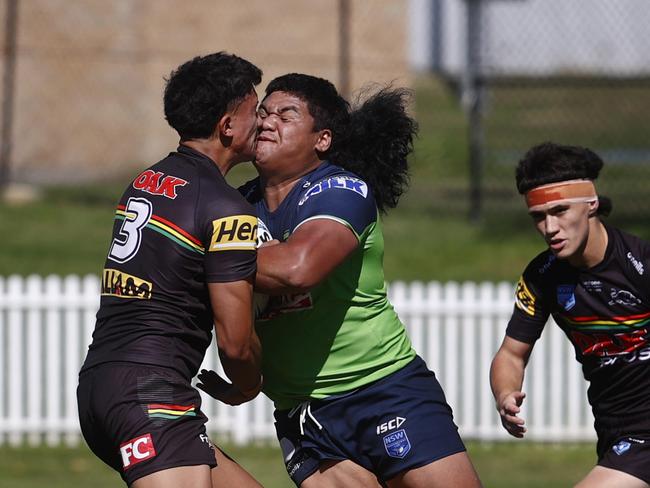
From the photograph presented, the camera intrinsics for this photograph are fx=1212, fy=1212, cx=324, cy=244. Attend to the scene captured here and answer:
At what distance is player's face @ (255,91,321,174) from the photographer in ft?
15.3

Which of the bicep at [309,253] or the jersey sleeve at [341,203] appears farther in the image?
the jersey sleeve at [341,203]

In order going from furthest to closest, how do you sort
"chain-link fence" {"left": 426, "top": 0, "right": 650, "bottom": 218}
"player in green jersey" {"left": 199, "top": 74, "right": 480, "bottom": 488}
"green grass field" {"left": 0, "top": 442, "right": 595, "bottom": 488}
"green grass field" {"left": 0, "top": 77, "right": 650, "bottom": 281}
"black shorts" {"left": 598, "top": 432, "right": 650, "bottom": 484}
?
"chain-link fence" {"left": 426, "top": 0, "right": 650, "bottom": 218}, "green grass field" {"left": 0, "top": 77, "right": 650, "bottom": 281}, "green grass field" {"left": 0, "top": 442, "right": 595, "bottom": 488}, "black shorts" {"left": 598, "top": 432, "right": 650, "bottom": 484}, "player in green jersey" {"left": 199, "top": 74, "right": 480, "bottom": 488}

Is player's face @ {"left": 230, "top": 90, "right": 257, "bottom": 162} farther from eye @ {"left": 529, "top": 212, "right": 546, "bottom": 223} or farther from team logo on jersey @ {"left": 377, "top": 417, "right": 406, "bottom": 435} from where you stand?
eye @ {"left": 529, "top": 212, "right": 546, "bottom": 223}

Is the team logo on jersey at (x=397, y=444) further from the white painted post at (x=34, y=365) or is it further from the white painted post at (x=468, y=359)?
the white painted post at (x=34, y=365)

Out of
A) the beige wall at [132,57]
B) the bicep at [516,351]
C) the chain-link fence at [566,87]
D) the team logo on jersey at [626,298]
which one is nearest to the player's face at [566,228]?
the team logo on jersey at [626,298]

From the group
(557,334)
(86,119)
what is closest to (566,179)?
(557,334)

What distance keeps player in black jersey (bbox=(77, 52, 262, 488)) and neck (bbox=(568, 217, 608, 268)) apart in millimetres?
1557

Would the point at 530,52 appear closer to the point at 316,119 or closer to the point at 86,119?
the point at 86,119

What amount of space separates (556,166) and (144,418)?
2058 mm

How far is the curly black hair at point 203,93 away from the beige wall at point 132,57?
11217 mm

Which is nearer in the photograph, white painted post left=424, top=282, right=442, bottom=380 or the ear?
the ear

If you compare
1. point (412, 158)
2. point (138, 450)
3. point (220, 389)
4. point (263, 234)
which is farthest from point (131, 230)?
point (412, 158)

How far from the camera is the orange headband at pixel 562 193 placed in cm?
497

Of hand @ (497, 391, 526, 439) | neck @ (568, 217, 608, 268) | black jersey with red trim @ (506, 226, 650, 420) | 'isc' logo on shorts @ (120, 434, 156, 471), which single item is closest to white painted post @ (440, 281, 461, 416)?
black jersey with red trim @ (506, 226, 650, 420)
